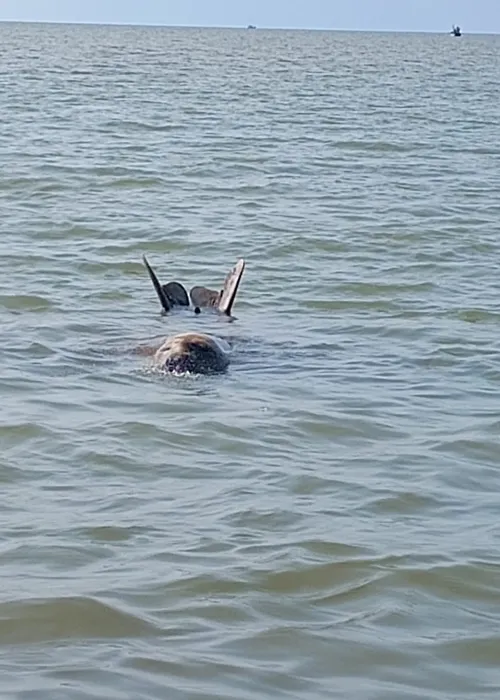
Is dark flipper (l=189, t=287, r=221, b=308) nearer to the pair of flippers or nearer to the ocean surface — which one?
the pair of flippers

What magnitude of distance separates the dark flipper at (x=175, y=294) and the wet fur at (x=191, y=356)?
5.13ft

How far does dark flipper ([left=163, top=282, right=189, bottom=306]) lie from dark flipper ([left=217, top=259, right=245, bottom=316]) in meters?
0.28

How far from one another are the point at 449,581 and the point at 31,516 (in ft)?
5.64

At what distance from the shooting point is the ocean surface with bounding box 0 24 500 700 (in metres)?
5.01

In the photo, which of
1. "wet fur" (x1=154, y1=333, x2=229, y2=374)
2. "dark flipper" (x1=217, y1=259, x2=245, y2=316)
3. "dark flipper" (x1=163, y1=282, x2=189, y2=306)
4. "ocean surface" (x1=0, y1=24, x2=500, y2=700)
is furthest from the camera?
"dark flipper" (x1=163, y1=282, x2=189, y2=306)

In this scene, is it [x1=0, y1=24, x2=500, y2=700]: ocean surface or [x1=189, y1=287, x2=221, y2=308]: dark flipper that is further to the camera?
[x1=189, y1=287, x2=221, y2=308]: dark flipper

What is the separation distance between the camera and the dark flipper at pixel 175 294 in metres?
10.8

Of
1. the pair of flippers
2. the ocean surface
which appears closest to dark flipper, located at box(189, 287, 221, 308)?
the pair of flippers

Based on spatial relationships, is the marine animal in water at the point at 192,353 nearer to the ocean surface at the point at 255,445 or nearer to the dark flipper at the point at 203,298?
the ocean surface at the point at 255,445

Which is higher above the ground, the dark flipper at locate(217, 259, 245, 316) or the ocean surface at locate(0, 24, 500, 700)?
the dark flipper at locate(217, 259, 245, 316)

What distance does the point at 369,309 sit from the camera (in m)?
11.3

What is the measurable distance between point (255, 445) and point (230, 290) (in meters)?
3.26

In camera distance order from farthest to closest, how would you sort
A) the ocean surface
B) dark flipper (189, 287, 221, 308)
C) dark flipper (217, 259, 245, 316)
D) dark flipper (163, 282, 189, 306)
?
1. dark flipper (189, 287, 221, 308)
2. dark flipper (163, 282, 189, 306)
3. dark flipper (217, 259, 245, 316)
4. the ocean surface

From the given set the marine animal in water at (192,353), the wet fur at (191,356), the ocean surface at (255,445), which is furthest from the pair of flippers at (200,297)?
the wet fur at (191,356)
